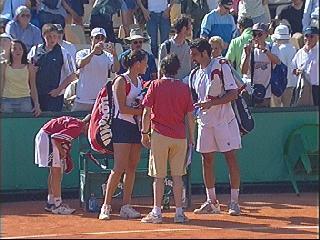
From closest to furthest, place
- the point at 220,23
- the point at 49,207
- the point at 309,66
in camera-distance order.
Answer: the point at 49,207 < the point at 309,66 < the point at 220,23

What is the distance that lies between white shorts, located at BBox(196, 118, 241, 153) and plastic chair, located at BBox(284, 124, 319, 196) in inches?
74.0

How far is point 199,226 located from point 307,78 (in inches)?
132

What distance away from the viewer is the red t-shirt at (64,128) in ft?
32.2

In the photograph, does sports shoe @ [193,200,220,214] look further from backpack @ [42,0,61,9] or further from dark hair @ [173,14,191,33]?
backpack @ [42,0,61,9]

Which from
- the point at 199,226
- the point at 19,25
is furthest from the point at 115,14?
the point at 199,226

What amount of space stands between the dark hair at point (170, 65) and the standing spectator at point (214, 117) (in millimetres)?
463

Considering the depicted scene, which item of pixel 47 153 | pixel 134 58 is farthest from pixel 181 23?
pixel 47 153

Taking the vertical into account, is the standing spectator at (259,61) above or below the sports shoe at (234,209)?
above

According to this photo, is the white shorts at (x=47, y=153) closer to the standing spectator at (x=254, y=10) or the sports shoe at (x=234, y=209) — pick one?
the sports shoe at (x=234, y=209)

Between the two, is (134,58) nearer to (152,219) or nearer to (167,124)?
(167,124)

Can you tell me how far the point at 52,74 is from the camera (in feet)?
A: 36.8

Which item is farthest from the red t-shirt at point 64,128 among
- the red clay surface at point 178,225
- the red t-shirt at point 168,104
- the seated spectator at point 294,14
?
the seated spectator at point 294,14

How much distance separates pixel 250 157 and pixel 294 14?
367 centimetres

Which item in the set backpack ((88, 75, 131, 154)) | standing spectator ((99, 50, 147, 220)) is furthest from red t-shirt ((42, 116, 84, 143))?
standing spectator ((99, 50, 147, 220))
